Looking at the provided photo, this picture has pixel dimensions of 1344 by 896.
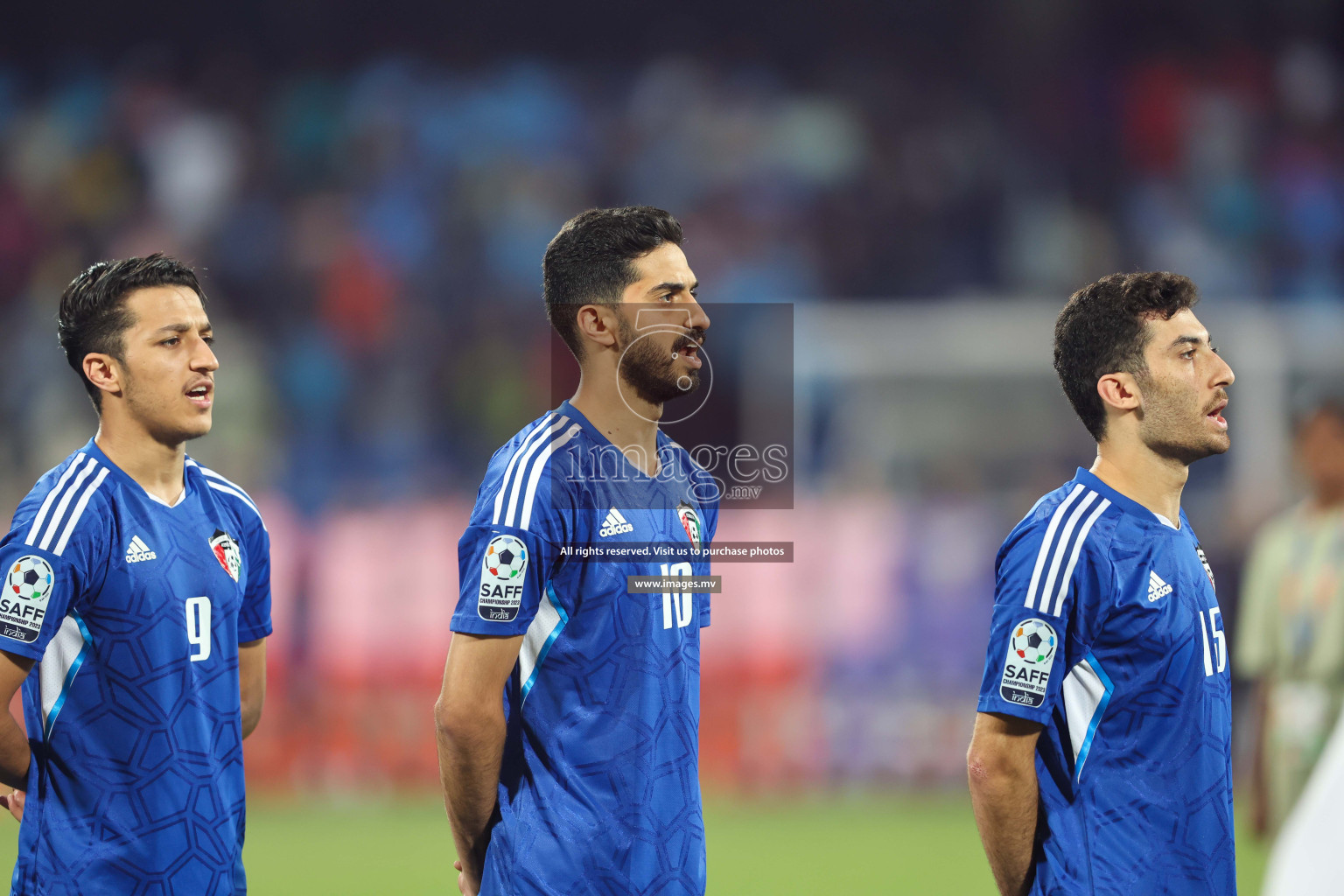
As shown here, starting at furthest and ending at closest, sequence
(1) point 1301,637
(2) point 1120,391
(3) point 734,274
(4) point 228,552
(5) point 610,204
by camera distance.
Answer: (5) point 610,204 → (3) point 734,274 → (1) point 1301,637 → (4) point 228,552 → (2) point 1120,391

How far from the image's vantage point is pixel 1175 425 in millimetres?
3584

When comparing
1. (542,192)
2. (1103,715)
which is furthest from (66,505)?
(542,192)

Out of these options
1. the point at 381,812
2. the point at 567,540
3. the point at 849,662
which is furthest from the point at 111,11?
the point at 567,540

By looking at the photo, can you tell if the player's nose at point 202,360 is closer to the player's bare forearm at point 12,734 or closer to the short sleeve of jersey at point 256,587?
the short sleeve of jersey at point 256,587

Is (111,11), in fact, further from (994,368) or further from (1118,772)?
(1118,772)

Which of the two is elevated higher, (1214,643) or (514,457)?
(514,457)

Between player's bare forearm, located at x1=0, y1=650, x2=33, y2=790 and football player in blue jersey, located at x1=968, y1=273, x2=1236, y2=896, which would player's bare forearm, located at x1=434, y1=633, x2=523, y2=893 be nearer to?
player's bare forearm, located at x1=0, y1=650, x2=33, y2=790

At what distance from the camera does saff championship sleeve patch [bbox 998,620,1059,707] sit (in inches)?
131

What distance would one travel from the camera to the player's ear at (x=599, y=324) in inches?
144

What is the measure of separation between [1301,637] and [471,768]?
4348 millimetres

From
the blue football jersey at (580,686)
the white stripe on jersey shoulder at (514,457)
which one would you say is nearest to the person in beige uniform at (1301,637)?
the blue football jersey at (580,686)

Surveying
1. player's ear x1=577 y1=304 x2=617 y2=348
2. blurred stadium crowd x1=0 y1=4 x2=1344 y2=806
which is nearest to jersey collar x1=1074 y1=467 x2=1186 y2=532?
player's ear x1=577 y1=304 x2=617 y2=348

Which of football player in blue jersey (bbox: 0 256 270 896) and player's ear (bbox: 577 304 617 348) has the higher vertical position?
player's ear (bbox: 577 304 617 348)

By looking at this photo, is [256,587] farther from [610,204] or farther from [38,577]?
[610,204]
